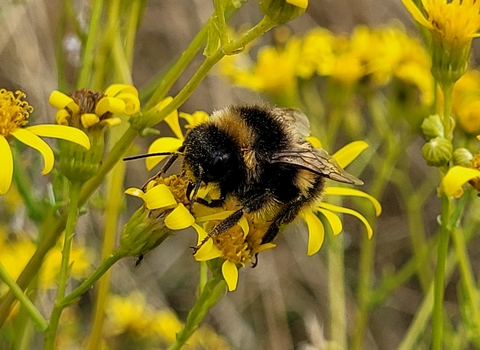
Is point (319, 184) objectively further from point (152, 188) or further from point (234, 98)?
point (234, 98)

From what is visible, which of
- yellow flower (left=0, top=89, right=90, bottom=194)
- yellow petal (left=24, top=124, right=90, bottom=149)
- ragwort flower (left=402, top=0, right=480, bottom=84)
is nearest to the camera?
yellow flower (left=0, top=89, right=90, bottom=194)

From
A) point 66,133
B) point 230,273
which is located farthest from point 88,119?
point 230,273

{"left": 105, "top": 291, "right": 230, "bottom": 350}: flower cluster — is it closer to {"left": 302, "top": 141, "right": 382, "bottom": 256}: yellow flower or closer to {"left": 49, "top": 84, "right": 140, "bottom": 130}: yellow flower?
{"left": 302, "top": 141, "right": 382, "bottom": 256}: yellow flower

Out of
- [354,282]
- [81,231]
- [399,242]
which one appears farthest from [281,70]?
[399,242]

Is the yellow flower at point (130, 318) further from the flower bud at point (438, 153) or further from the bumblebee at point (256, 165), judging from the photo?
the flower bud at point (438, 153)

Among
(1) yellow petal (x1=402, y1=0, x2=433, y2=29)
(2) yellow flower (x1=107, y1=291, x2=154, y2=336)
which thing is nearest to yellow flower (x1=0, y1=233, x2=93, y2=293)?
(2) yellow flower (x1=107, y1=291, x2=154, y2=336)

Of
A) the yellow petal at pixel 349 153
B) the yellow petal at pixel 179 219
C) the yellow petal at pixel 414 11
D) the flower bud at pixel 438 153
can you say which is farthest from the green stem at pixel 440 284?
the yellow petal at pixel 179 219
